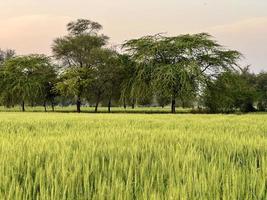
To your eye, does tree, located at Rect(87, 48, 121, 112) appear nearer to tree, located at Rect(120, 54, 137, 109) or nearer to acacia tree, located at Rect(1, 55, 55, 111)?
tree, located at Rect(120, 54, 137, 109)

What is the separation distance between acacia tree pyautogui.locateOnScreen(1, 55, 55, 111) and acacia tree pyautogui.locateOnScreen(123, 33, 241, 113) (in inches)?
530

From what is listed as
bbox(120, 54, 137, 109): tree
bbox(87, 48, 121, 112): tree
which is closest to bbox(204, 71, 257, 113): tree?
bbox(120, 54, 137, 109): tree

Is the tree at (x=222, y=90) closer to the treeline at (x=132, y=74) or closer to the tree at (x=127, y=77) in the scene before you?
the treeline at (x=132, y=74)

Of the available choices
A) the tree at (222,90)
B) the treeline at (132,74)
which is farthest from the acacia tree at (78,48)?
the tree at (222,90)

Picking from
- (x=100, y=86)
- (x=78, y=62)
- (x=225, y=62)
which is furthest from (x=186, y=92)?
(x=78, y=62)

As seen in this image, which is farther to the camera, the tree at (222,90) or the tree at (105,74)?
the tree at (105,74)

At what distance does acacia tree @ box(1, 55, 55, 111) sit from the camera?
54406 millimetres

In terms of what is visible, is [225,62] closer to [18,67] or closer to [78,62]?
[78,62]

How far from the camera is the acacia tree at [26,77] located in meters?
54.4

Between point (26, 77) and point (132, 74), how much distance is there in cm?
1522

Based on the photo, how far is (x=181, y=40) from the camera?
49.8 metres

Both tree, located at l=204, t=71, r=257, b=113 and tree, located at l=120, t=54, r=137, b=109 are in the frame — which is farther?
tree, located at l=120, t=54, r=137, b=109

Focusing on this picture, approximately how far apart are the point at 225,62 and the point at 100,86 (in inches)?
A: 595

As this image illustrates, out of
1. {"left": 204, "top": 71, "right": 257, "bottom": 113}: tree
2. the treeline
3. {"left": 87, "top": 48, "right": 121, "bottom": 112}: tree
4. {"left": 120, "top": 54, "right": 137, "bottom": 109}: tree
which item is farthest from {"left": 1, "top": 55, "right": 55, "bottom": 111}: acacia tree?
{"left": 204, "top": 71, "right": 257, "bottom": 113}: tree
